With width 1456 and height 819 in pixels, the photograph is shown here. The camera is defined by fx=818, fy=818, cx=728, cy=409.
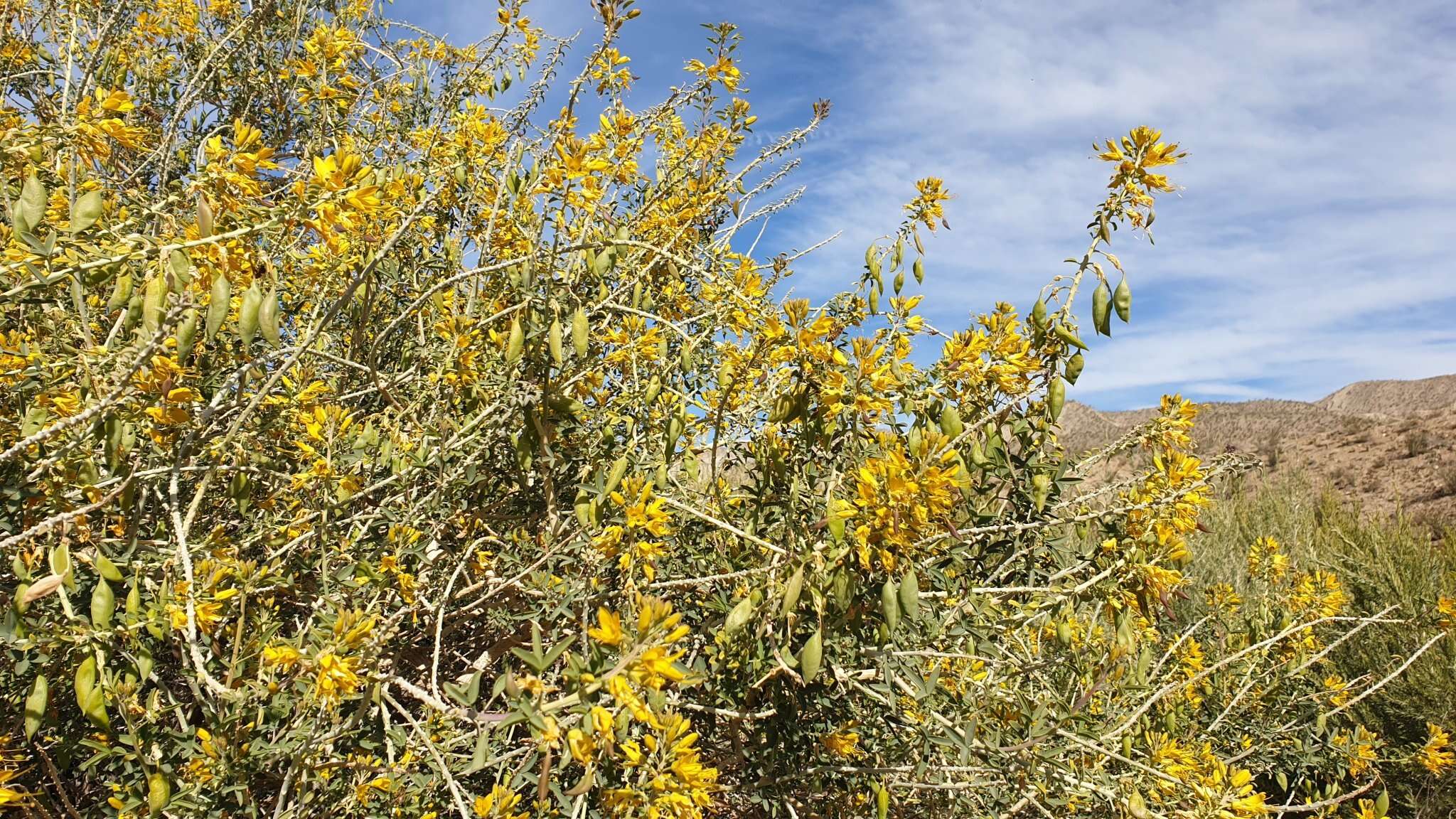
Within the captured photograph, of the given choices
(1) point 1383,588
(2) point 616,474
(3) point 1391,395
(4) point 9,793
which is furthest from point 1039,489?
(3) point 1391,395

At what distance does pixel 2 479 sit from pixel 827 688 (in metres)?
1.40

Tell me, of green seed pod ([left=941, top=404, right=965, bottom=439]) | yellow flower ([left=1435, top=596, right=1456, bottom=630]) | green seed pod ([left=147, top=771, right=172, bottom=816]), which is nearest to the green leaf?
green seed pod ([left=147, top=771, right=172, bottom=816])

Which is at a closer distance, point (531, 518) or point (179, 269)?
point (179, 269)

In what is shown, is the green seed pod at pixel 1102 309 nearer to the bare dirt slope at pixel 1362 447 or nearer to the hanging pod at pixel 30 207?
the hanging pod at pixel 30 207

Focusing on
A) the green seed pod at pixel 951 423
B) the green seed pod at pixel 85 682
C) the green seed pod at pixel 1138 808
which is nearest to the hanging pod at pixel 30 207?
the green seed pod at pixel 85 682

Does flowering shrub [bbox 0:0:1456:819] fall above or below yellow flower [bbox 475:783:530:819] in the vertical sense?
above

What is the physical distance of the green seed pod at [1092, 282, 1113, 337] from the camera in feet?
4.37

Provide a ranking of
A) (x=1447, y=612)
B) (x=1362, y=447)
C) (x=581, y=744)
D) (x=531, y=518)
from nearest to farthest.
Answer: (x=581, y=744), (x=531, y=518), (x=1447, y=612), (x=1362, y=447)

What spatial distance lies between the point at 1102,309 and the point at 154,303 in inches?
52.6

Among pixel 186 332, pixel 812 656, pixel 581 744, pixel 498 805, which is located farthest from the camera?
pixel 498 805

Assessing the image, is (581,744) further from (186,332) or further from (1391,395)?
(1391,395)

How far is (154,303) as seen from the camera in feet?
3.13

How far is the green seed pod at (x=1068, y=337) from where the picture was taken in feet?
4.36

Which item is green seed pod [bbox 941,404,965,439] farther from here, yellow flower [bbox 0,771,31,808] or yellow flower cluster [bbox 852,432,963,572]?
yellow flower [bbox 0,771,31,808]
